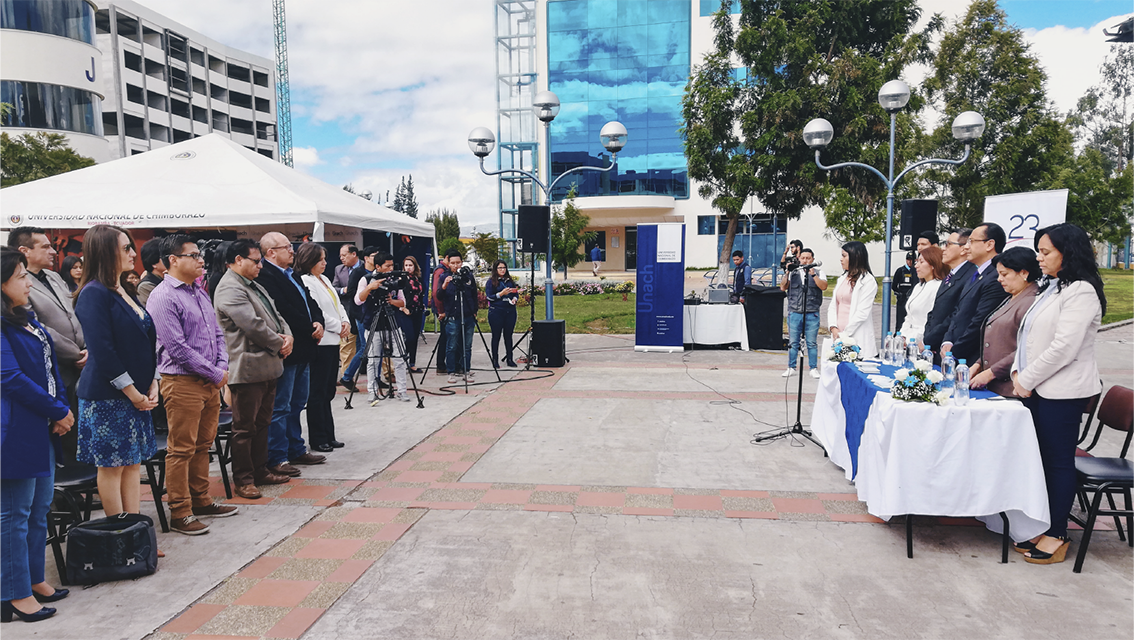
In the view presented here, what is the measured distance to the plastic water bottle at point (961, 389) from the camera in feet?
12.3

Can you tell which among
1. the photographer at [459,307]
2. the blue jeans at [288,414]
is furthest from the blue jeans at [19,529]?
the photographer at [459,307]

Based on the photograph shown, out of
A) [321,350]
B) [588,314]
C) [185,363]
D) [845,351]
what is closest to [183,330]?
[185,363]

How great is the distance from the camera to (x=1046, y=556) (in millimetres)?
3621

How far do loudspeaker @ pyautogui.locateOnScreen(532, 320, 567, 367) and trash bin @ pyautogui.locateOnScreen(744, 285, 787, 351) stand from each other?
3869mm

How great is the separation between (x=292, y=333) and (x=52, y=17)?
1372 inches

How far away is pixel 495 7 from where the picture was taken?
46781 millimetres

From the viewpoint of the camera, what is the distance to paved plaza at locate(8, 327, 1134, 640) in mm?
3047

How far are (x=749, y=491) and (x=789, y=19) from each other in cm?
1942

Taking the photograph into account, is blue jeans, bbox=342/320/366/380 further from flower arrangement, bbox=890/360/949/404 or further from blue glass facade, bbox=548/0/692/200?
blue glass facade, bbox=548/0/692/200

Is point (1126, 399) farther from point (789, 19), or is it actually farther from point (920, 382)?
point (789, 19)

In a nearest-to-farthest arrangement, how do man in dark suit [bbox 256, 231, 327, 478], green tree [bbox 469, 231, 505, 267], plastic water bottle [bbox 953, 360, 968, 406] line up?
1. plastic water bottle [bbox 953, 360, 968, 406]
2. man in dark suit [bbox 256, 231, 327, 478]
3. green tree [bbox 469, 231, 505, 267]

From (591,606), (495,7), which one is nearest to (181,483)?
(591,606)

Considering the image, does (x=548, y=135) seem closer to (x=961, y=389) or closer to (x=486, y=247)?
(x=961, y=389)

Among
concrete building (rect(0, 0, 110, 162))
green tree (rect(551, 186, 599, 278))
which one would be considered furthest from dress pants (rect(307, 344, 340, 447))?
concrete building (rect(0, 0, 110, 162))
